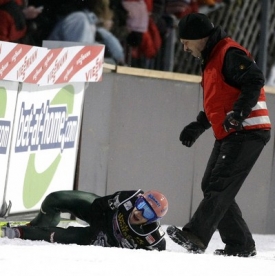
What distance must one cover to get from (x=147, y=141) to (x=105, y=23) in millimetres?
1144

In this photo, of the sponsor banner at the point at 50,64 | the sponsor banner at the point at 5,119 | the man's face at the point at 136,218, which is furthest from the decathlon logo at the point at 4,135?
the man's face at the point at 136,218

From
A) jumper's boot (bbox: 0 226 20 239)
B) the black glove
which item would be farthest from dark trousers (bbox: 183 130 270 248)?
jumper's boot (bbox: 0 226 20 239)

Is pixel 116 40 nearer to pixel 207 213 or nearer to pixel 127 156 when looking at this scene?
pixel 127 156

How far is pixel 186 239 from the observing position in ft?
24.6

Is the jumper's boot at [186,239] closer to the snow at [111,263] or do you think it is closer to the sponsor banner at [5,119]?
the snow at [111,263]

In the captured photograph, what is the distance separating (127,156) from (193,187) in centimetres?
90

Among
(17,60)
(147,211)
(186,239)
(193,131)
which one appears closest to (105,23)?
(17,60)

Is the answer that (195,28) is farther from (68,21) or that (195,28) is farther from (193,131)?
(68,21)

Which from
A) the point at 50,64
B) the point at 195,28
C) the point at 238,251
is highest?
the point at 195,28

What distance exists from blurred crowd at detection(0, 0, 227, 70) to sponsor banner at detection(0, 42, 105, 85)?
24cm

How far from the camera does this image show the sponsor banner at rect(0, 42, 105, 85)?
8445mm

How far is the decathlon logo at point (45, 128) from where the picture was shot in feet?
28.8

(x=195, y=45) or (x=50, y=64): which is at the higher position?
(x=195, y=45)

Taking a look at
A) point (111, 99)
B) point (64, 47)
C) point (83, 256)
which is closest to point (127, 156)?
point (111, 99)
